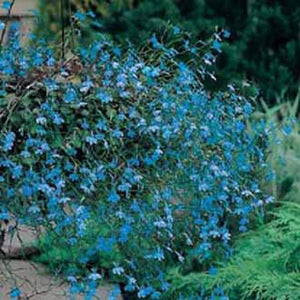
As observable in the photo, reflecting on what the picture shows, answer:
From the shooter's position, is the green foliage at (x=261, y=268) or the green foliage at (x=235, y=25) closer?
the green foliage at (x=261, y=268)

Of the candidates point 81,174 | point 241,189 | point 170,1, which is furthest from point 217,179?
point 170,1

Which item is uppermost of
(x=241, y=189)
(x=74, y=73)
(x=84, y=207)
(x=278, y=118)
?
(x=74, y=73)

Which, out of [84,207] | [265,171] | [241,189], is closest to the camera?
[84,207]

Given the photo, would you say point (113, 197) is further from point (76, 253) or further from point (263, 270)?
point (263, 270)

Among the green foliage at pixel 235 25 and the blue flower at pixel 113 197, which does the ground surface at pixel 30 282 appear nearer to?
the blue flower at pixel 113 197

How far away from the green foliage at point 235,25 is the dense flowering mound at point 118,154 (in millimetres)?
1720

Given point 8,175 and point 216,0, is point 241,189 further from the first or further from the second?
point 216,0

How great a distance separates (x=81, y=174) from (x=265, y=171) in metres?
0.95

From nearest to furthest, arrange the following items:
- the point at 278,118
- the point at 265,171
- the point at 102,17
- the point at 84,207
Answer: the point at 84,207
the point at 265,171
the point at 278,118
the point at 102,17

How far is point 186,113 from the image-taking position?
254 cm

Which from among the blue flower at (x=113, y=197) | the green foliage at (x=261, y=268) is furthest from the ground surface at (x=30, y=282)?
the blue flower at (x=113, y=197)

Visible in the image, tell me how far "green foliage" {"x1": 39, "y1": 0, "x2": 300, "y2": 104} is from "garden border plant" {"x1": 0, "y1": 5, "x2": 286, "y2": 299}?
1712 mm

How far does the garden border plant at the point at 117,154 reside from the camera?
2.31 metres

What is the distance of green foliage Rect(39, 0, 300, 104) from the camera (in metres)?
4.39
